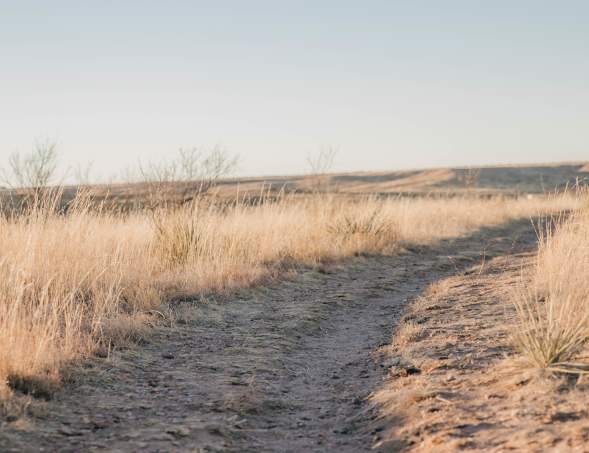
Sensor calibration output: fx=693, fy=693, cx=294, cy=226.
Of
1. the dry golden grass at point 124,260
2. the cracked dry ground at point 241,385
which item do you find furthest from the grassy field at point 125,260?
the cracked dry ground at point 241,385

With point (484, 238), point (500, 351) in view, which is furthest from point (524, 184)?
point (500, 351)

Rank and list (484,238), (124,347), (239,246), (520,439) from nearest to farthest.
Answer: (520,439) < (124,347) < (239,246) < (484,238)

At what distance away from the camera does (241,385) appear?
478 centimetres

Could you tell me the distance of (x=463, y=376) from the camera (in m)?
4.48

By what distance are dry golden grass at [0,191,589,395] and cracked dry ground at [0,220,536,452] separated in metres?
0.33

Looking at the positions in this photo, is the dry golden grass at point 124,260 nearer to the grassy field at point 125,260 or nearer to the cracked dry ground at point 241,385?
the grassy field at point 125,260

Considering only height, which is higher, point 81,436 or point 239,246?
point 239,246

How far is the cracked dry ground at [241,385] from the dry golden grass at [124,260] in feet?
1.09

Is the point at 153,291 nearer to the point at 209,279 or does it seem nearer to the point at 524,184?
the point at 209,279

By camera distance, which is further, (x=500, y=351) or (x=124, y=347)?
(x=124, y=347)

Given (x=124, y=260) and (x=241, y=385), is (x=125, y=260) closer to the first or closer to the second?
(x=124, y=260)

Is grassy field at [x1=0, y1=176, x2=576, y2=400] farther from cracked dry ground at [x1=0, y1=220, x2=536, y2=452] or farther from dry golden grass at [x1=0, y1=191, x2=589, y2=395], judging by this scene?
cracked dry ground at [x1=0, y1=220, x2=536, y2=452]

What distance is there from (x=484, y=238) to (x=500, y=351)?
1059 cm

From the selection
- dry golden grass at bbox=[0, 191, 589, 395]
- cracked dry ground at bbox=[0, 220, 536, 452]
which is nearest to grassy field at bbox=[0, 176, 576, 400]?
dry golden grass at bbox=[0, 191, 589, 395]
